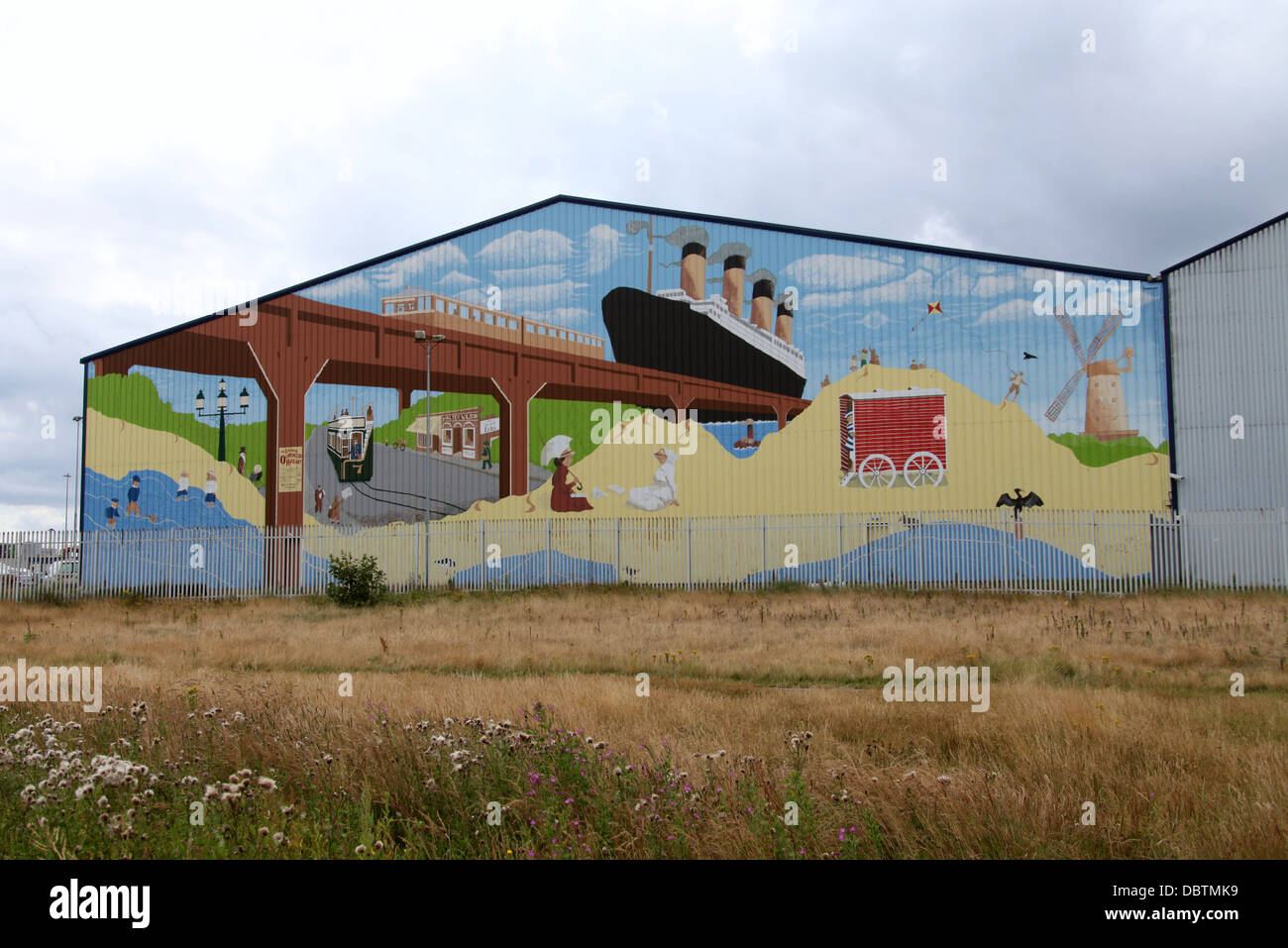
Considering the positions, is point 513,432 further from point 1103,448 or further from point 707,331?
point 1103,448

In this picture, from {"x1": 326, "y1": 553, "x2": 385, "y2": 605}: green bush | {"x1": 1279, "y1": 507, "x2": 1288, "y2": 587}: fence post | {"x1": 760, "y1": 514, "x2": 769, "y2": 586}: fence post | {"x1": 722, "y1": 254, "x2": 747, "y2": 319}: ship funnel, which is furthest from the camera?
{"x1": 722, "y1": 254, "x2": 747, "y2": 319}: ship funnel

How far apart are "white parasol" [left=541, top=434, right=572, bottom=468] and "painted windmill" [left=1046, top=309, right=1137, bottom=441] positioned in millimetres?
13481

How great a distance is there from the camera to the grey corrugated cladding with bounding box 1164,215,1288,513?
910 inches

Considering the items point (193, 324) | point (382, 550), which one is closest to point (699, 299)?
point (382, 550)

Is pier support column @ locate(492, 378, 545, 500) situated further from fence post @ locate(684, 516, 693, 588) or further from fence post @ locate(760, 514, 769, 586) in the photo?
fence post @ locate(760, 514, 769, 586)

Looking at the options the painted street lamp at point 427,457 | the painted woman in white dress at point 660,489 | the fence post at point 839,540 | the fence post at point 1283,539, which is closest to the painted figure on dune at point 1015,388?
the fence post at point 839,540

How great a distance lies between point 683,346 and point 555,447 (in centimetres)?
494

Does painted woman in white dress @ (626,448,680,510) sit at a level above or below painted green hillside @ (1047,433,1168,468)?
below

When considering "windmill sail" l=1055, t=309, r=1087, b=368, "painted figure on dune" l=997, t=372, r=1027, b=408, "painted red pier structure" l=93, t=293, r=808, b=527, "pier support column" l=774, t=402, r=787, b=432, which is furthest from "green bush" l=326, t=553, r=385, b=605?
"windmill sail" l=1055, t=309, r=1087, b=368

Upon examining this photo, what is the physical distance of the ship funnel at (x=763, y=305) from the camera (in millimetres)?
27219

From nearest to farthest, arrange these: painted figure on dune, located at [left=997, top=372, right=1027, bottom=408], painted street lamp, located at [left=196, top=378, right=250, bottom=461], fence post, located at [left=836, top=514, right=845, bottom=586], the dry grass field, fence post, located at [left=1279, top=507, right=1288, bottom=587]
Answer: the dry grass field, fence post, located at [left=1279, top=507, right=1288, bottom=587], painted figure on dune, located at [left=997, top=372, right=1027, bottom=408], fence post, located at [left=836, top=514, right=845, bottom=586], painted street lamp, located at [left=196, top=378, right=250, bottom=461]

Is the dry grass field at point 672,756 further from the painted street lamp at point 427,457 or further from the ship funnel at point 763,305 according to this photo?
the ship funnel at point 763,305
